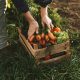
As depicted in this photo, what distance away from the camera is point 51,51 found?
3668 millimetres

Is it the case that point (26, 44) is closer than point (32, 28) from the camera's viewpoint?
No

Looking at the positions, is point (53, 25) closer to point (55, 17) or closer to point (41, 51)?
point (55, 17)

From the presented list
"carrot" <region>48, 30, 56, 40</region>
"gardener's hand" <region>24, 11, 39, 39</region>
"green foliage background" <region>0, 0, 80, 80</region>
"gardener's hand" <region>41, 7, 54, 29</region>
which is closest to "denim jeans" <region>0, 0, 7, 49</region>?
"green foliage background" <region>0, 0, 80, 80</region>

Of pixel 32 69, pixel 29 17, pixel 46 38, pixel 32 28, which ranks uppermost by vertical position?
pixel 29 17

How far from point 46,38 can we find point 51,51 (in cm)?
20

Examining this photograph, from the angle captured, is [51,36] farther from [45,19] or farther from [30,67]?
[30,67]

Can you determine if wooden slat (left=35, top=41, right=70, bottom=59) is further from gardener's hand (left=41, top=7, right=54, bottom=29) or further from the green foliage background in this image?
gardener's hand (left=41, top=7, right=54, bottom=29)

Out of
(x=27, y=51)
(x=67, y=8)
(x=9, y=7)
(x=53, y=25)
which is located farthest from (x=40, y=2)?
(x=67, y=8)

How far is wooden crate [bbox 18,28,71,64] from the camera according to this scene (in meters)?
3.61

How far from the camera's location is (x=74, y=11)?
192 inches

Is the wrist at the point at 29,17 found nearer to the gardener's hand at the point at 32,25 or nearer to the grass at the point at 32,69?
the gardener's hand at the point at 32,25

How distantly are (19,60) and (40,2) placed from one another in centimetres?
89

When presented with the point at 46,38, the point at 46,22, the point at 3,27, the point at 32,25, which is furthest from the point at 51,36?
the point at 3,27

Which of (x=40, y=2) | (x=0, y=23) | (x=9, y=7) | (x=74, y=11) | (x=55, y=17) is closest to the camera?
(x=40, y=2)
